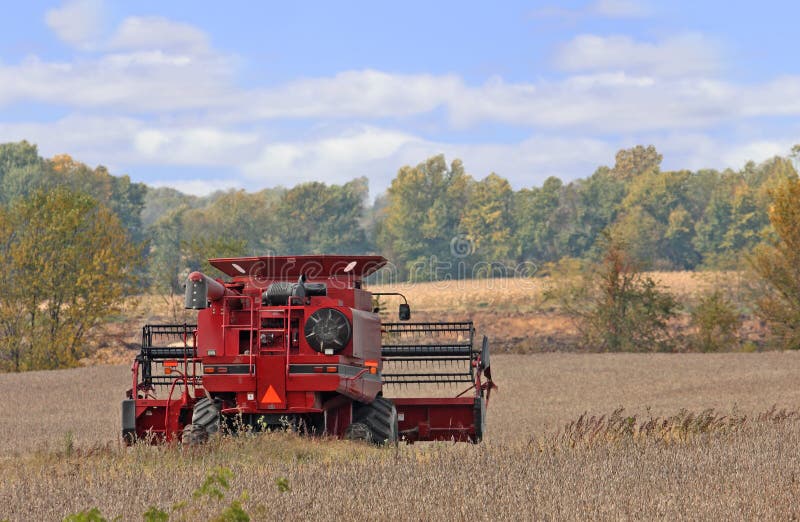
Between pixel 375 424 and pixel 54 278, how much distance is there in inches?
1357

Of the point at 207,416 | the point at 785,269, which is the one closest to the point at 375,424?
the point at 207,416

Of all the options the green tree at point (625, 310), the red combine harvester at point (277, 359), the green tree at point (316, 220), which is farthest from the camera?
the green tree at point (316, 220)

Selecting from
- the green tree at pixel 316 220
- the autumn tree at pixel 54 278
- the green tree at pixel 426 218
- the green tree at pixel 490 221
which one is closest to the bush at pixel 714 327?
the autumn tree at pixel 54 278

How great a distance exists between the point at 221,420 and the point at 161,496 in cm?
476

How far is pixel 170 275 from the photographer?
5134 centimetres

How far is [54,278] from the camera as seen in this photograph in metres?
46.8

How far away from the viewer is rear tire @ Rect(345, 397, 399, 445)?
48.7ft

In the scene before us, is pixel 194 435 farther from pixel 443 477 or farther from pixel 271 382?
pixel 443 477

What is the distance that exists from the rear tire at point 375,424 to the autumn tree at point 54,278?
108 ft

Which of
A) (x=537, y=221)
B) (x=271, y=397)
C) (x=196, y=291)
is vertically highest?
(x=537, y=221)

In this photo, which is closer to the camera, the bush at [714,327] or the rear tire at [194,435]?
the rear tire at [194,435]

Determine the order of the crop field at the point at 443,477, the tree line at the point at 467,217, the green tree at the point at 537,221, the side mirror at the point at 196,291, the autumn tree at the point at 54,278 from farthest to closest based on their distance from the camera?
the green tree at the point at 537,221 → the tree line at the point at 467,217 → the autumn tree at the point at 54,278 → the side mirror at the point at 196,291 → the crop field at the point at 443,477

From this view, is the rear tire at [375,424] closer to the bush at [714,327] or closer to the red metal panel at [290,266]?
the red metal panel at [290,266]

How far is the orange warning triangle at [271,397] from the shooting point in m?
14.0
